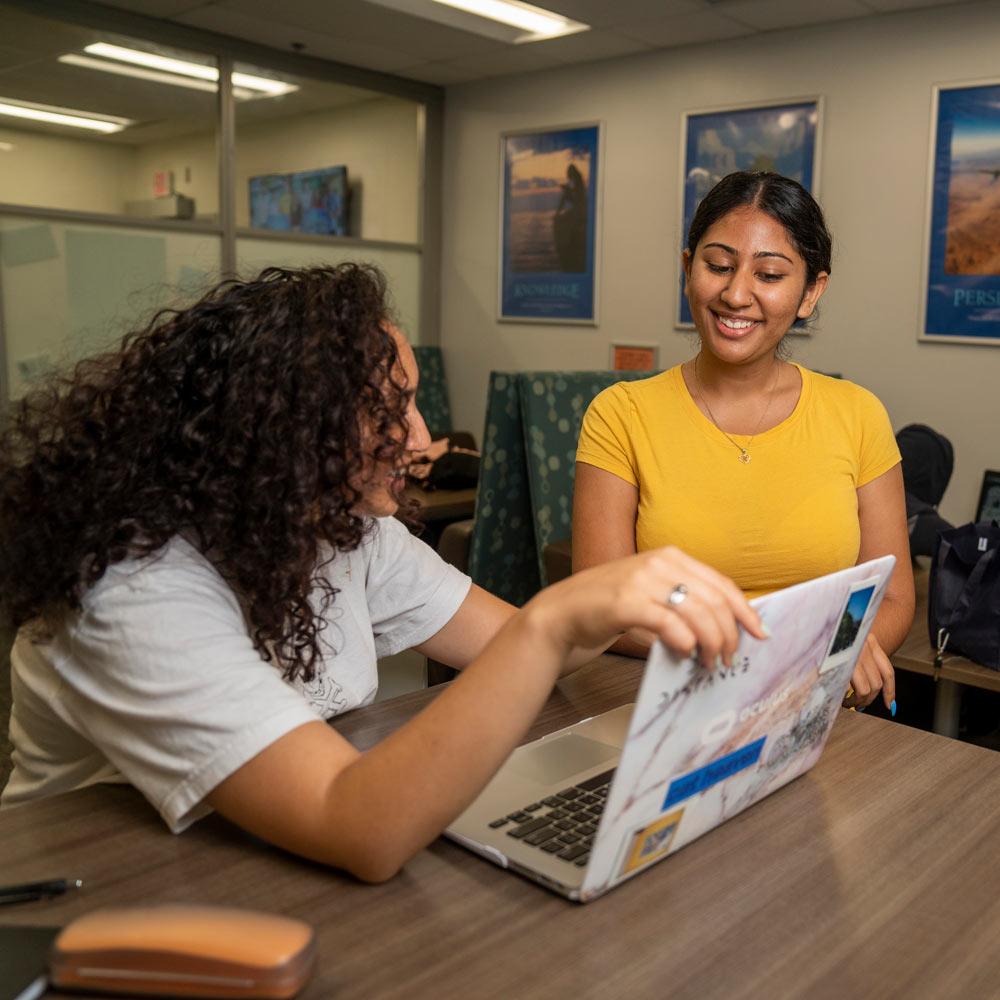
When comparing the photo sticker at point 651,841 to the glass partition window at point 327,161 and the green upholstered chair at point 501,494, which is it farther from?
the glass partition window at point 327,161

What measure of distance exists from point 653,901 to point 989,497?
3.29 meters

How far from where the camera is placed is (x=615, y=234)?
15.4 feet

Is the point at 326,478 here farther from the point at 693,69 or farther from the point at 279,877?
the point at 693,69

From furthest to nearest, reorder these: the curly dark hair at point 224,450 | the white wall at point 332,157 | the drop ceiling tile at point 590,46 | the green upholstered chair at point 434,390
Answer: the green upholstered chair at point 434,390, the white wall at point 332,157, the drop ceiling tile at point 590,46, the curly dark hair at point 224,450

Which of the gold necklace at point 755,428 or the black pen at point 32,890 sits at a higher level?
the gold necklace at point 755,428

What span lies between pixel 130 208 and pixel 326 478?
149 inches

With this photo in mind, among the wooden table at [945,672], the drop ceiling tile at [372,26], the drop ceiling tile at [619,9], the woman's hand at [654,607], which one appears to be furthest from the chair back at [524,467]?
the woman's hand at [654,607]

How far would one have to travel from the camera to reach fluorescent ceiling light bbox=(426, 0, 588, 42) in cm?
397

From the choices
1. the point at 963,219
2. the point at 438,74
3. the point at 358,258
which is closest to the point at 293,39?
the point at 438,74

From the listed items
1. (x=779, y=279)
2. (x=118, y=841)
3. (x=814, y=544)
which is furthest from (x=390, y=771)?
(x=779, y=279)

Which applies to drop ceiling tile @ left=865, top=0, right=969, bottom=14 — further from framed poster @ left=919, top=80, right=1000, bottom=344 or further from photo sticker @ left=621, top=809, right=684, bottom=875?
photo sticker @ left=621, top=809, right=684, bottom=875

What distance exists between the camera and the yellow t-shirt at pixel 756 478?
1669 millimetres

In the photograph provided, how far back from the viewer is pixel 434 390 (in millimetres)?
5383

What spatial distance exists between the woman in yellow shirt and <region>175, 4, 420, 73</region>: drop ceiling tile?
3.05 m
